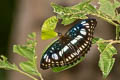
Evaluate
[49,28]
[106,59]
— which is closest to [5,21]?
[49,28]

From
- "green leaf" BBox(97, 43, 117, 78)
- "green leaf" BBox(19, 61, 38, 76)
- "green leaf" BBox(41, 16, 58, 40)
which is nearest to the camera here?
"green leaf" BBox(97, 43, 117, 78)

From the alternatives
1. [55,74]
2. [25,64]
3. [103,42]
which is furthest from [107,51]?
[55,74]

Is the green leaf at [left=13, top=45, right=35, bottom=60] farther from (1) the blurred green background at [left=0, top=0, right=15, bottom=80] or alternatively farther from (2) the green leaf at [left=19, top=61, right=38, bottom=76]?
(1) the blurred green background at [left=0, top=0, right=15, bottom=80]

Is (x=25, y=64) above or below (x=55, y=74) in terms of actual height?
above

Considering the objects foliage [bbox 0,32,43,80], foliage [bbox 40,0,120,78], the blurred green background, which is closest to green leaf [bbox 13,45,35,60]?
foliage [bbox 0,32,43,80]

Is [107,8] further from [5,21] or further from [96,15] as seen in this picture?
[5,21]

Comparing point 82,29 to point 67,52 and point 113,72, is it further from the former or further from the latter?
point 113,72

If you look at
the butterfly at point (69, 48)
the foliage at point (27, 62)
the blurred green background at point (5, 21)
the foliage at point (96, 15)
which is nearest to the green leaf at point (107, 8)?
the foliage at point (96, 15)
